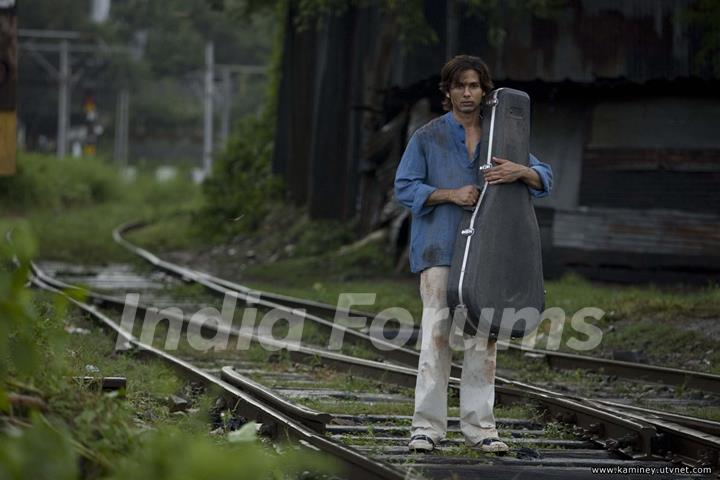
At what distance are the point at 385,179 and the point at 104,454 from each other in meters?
17.5

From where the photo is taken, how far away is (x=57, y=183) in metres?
41.2

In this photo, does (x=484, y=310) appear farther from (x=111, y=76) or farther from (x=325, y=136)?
(x=111, y=76)

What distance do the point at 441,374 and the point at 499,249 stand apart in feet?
2.35

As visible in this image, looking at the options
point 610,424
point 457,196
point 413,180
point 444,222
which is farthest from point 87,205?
point 457,196

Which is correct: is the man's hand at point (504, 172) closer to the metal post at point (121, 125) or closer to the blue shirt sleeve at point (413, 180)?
the blue shirt sleeve at point (413, 180)

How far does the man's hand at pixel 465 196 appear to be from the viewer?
259 inches

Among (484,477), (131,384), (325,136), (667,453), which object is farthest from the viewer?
(325,136)

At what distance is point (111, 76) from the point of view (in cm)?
7269

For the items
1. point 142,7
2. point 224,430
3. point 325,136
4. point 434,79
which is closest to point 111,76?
point 142,7

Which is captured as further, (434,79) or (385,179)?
(385,179)

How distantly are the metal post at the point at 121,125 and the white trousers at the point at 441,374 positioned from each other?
6362cm

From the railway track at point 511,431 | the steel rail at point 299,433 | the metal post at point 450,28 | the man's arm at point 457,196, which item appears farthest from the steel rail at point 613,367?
the metal post at point 450,28

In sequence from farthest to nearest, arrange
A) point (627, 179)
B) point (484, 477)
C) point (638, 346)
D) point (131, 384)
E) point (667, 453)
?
point (627, 179) → point (638, 346) → point (131, 384) → point (667, 453) → point (484, 477)

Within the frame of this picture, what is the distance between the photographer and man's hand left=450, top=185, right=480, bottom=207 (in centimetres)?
659
